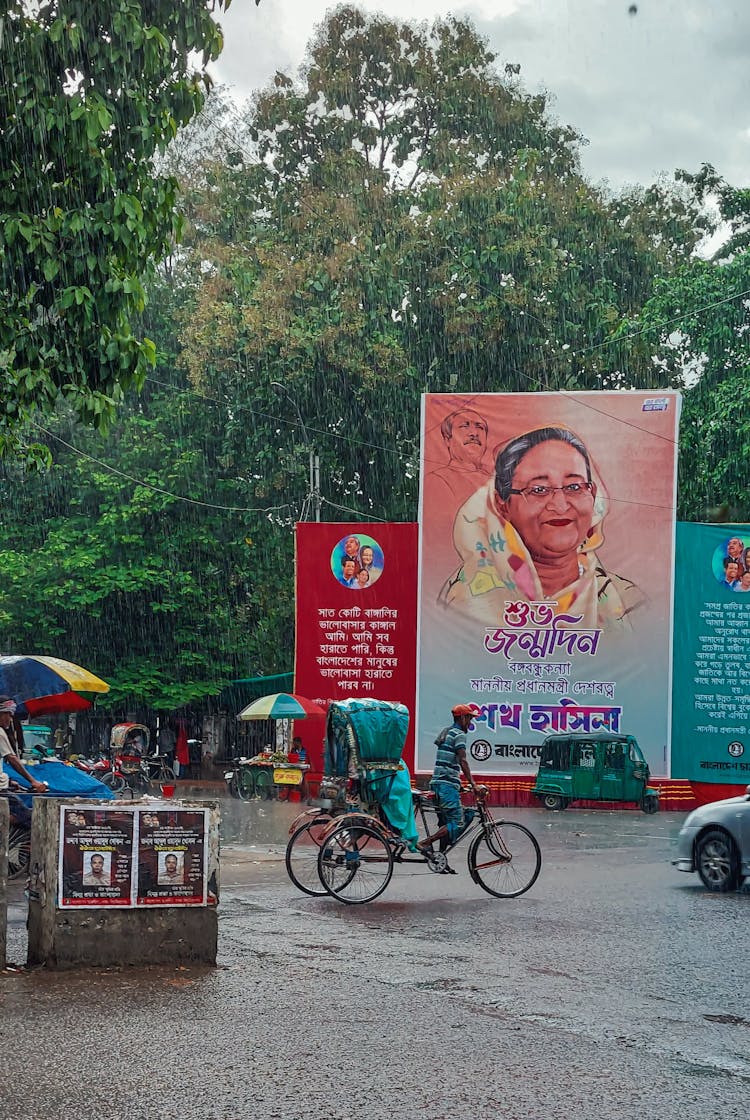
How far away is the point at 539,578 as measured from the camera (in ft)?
90.4

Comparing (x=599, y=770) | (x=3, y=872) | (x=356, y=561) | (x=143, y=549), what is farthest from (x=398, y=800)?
(x=143, y=549)

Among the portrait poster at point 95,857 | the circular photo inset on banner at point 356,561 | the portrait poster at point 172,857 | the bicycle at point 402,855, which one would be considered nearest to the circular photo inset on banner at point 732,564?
the circular photo inset on banner at point 356,561

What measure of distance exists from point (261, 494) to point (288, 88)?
36.8 feet

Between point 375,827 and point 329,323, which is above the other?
point 329,323

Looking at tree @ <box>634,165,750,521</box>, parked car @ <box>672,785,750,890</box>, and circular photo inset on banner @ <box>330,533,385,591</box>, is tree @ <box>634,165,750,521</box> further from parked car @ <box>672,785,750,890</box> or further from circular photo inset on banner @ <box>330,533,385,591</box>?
parked car @ <box>672,785,750,890</box>

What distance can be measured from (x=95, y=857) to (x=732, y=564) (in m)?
21.1

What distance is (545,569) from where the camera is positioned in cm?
2756

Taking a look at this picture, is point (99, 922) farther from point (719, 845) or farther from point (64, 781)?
point (719, 845)

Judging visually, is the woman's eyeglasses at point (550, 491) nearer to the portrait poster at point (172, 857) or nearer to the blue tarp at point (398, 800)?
the blue tarp at point (398, 800)

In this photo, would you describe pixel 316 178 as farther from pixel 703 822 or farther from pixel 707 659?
pixel 703 822

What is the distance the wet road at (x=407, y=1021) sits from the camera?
5.69 m

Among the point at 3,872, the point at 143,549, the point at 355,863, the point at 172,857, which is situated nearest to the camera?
the point at 3,872

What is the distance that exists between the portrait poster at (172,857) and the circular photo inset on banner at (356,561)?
20.2 meters

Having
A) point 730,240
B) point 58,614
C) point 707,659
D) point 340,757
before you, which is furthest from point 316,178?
point 340,757
